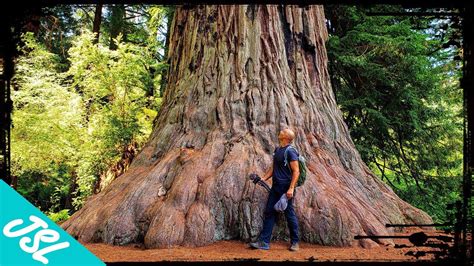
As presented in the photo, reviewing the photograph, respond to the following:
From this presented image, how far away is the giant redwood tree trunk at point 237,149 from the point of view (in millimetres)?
6473

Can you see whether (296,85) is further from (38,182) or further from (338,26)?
(38,182)

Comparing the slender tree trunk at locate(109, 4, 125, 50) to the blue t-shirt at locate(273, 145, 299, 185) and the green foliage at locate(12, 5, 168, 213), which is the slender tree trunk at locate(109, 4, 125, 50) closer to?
the green foliage at locate(12, 5, 168, 213)

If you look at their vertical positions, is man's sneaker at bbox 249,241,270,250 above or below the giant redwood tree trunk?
below

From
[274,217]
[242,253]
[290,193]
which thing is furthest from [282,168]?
[242,253]

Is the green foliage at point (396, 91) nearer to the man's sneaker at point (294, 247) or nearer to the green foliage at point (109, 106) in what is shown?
the green foliage at point (109, 106)

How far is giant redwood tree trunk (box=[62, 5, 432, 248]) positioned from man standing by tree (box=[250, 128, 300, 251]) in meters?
0.40

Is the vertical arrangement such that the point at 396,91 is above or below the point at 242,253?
above

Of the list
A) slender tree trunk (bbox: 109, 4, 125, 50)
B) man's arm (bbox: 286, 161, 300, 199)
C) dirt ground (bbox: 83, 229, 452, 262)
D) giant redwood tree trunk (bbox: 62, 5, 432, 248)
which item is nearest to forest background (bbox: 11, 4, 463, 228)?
giant redwood tree trunk (bbox: 62, 5, 432, 248)

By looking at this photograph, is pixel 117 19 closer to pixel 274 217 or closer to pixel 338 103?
pixel 338 103

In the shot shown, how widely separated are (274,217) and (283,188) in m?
0.44

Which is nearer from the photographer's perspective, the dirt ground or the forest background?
the dirt ground

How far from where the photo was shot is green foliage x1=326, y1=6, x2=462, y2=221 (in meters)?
12.8

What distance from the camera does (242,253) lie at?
5.80m

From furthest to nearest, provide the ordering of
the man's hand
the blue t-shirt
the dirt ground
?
1. the blue t-shirt
2. the man's hand
3. the dirt ground
